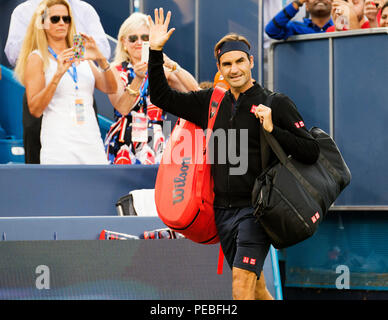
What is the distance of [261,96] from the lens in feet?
13.6

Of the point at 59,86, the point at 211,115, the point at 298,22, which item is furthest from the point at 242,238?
the point at 298,22

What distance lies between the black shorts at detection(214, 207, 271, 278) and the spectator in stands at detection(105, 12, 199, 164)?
2.54 m

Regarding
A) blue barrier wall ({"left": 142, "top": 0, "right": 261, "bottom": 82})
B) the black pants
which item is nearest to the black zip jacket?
the black pants

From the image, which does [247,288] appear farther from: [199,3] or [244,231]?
[199,3]

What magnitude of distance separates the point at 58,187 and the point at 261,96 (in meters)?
2.55

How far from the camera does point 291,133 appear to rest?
402cm

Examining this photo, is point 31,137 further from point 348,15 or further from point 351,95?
point 348,15

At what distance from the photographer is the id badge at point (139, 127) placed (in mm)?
6547

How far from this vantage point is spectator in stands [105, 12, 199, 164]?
6578mm

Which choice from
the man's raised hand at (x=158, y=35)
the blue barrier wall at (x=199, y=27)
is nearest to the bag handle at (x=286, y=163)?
the man's raised hand at (x=158, y=35)

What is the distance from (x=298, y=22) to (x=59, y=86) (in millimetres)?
2399

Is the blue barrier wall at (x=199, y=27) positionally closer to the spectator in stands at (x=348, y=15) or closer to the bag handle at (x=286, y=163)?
the spectator in stands at (x=348, y=15)

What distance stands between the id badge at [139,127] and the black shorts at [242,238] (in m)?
2.50

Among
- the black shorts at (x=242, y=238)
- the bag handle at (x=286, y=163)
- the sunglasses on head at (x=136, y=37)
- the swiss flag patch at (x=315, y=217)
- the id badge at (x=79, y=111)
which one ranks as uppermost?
the sunglasses on head at (x=136, y=37)
